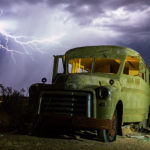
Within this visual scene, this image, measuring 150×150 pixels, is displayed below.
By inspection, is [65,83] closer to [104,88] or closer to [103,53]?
[104,88]

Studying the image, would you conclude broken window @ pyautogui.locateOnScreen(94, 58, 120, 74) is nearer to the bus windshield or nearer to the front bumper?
the bus windshield

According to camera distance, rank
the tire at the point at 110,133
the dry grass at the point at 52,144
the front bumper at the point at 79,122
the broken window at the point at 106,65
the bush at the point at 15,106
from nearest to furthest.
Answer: the dry grass at the point at 52,144 < the front bumper at the point at 79,122 < the tire at the point at 110,133 < the broken window at the point at 106,65 < the bush at the point at 15,106

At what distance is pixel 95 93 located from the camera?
255 inches

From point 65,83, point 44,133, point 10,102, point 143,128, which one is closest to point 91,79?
point 65,83

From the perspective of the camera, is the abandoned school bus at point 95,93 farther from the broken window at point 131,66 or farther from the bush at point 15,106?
the bush at point 15,106

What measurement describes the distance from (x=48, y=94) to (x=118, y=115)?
6.28 feet

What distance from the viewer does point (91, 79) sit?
7180 millimetres

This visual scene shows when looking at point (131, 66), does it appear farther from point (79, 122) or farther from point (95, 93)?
point (79, 122)

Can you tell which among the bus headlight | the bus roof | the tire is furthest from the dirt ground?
the bus roof

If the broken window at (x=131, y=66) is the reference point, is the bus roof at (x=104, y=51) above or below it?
above

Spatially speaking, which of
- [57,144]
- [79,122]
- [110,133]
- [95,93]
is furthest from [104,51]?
[57,144]

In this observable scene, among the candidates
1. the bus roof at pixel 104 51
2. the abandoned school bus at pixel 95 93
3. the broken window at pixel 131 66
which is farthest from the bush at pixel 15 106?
the broken window at pixel 131 66

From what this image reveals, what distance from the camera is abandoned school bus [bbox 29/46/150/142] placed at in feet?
21.1

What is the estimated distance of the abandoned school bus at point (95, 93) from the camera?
6430 mm
